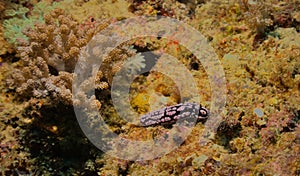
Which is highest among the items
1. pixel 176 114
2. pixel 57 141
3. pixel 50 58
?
pixel 50 58

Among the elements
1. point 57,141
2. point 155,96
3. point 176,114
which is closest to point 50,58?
point 57,141

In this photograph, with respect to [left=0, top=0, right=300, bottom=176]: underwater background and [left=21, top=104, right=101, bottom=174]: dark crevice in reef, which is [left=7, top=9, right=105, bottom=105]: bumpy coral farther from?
[left=21, top=104, right=101, bottom=174]: dark crevice in reef

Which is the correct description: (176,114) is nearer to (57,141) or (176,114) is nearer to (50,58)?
(57,141)

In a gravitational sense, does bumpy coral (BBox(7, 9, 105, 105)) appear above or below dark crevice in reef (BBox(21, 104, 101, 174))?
above

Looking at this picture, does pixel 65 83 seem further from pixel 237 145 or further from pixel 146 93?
pixel 237 145

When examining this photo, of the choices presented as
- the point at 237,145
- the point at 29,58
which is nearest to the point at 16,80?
the point at 29,58

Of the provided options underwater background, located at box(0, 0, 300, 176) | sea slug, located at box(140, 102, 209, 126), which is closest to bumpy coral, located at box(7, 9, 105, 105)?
underwater background, located at box(0, 0, 300, 176)
